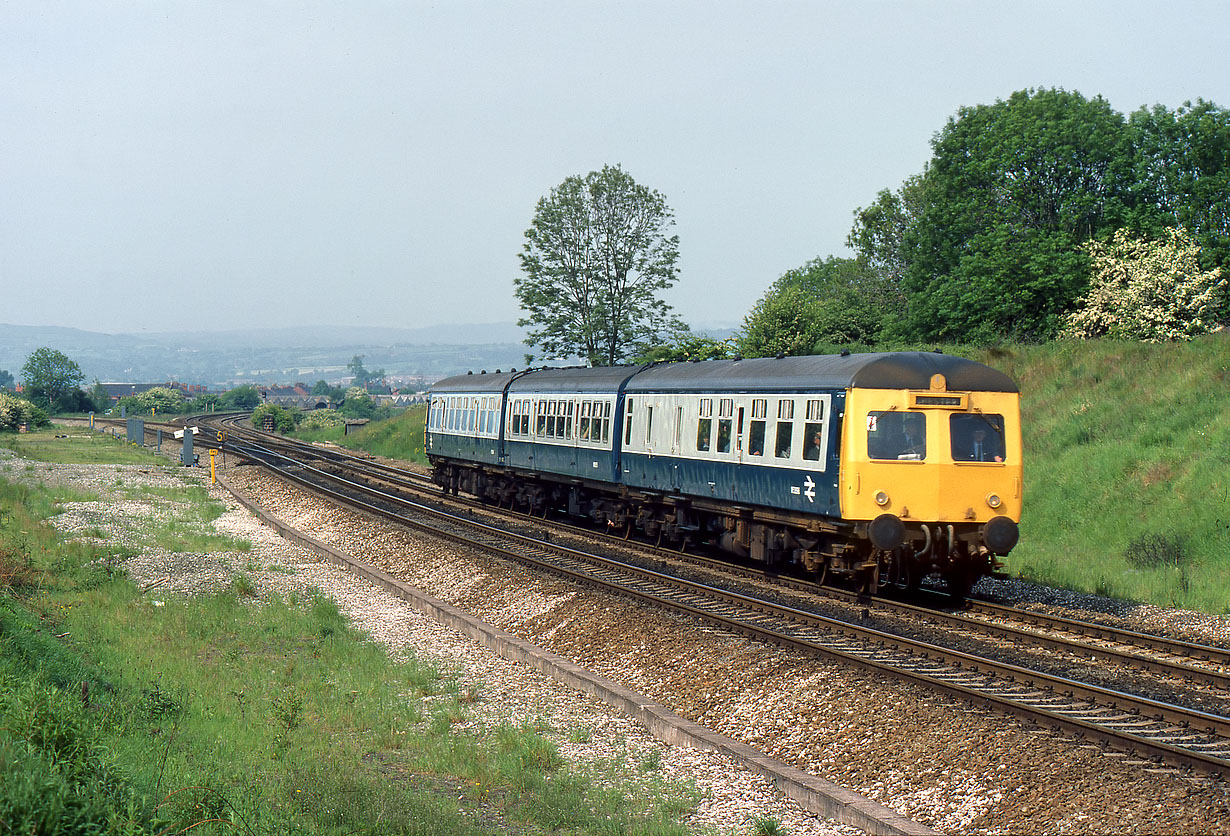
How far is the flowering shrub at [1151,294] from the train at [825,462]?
17.6 meters

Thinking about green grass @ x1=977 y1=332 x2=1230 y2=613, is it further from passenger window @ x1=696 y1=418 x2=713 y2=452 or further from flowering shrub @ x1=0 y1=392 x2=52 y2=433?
flowering shrub @ x1=0 y1=392 x2=52 y2=433

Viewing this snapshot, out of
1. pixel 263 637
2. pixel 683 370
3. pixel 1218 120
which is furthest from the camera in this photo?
pixel 1218 120

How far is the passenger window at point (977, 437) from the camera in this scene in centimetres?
1544

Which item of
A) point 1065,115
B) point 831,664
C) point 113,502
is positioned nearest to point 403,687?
point 831,664

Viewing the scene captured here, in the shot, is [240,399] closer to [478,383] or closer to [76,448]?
[76,448]

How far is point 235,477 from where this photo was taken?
1580 inches

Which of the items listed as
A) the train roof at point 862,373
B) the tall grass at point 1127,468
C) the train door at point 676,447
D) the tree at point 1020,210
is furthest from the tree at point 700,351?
the train roof at point 862,373

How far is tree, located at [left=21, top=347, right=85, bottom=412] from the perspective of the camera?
11350cm

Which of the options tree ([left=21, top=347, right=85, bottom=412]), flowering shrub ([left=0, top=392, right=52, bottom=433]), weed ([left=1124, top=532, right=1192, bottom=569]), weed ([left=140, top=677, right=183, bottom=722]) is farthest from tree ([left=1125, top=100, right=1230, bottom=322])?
tree ([left=21, top=347, right=85, bottom=412])

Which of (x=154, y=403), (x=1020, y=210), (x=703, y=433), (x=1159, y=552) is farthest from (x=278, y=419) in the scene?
(x=1159, y=552)

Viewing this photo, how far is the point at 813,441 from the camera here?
1628cm

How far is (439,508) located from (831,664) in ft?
65.1

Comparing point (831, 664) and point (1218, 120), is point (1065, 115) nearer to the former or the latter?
point (1218, 120)

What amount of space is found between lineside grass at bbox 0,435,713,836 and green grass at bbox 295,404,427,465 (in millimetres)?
37160
